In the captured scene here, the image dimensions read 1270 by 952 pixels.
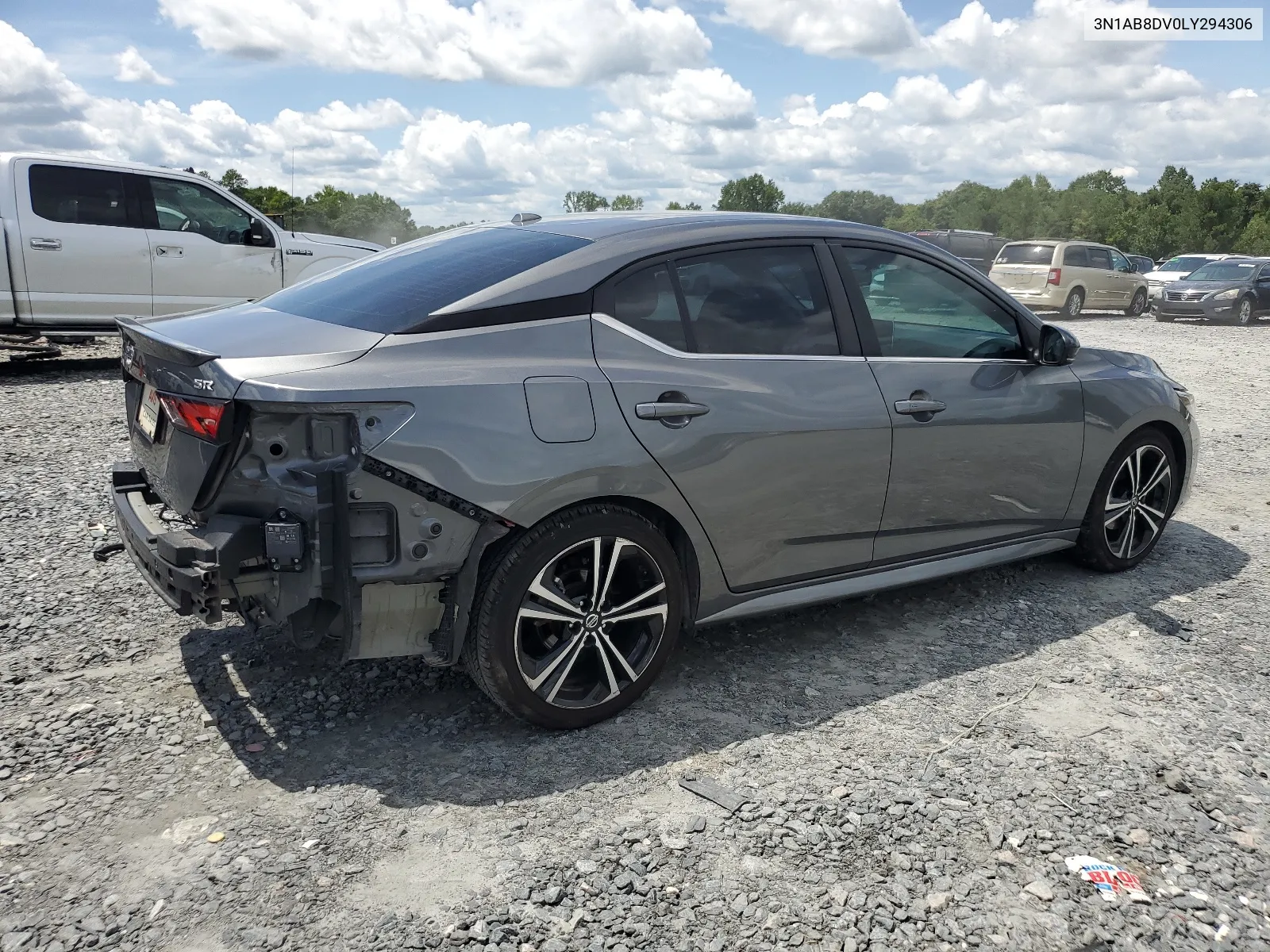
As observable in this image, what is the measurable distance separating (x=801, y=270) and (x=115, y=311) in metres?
8.82

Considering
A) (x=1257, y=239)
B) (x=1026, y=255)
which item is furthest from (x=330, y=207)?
(x=1257, y=239)

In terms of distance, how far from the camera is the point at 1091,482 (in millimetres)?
5000

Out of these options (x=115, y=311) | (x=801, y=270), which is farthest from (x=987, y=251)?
(x=801, y=270)

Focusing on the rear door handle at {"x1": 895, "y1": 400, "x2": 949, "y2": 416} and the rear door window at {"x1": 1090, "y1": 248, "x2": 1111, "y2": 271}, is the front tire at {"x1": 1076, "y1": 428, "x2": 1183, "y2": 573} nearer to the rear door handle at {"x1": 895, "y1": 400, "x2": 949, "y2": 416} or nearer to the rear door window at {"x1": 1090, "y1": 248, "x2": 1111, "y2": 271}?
the rear door handle at {"x1": 895, "y1": 400, "x2": 949, "y2": 416}

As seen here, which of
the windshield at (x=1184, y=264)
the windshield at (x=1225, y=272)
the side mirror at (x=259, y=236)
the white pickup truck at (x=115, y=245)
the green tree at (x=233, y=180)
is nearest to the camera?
the white pickup truck at (x=115, y=245)

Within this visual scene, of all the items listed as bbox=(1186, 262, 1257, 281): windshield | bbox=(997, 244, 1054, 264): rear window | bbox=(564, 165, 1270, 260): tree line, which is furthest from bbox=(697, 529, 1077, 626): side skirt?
bbox=(564, 165, 1270, 260): tree line

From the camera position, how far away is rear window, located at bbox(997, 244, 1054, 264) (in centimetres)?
2278

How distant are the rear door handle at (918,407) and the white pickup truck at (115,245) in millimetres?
7230

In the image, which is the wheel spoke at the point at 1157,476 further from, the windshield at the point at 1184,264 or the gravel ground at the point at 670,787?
the windshield at the point at 1184,264

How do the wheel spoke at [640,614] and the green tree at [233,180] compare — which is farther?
the green tree at [233,180]

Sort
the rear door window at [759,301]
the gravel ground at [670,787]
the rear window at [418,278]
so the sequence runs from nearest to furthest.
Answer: the gravel ground at [670,787] < the rear window at [418,278] < the rear door window at [759,301]

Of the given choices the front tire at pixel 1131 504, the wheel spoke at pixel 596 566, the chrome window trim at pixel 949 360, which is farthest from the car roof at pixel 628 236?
the front tire at pixel 1131 504

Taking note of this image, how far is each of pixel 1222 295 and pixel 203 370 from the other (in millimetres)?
25249

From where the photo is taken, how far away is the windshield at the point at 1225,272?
24.0 m
